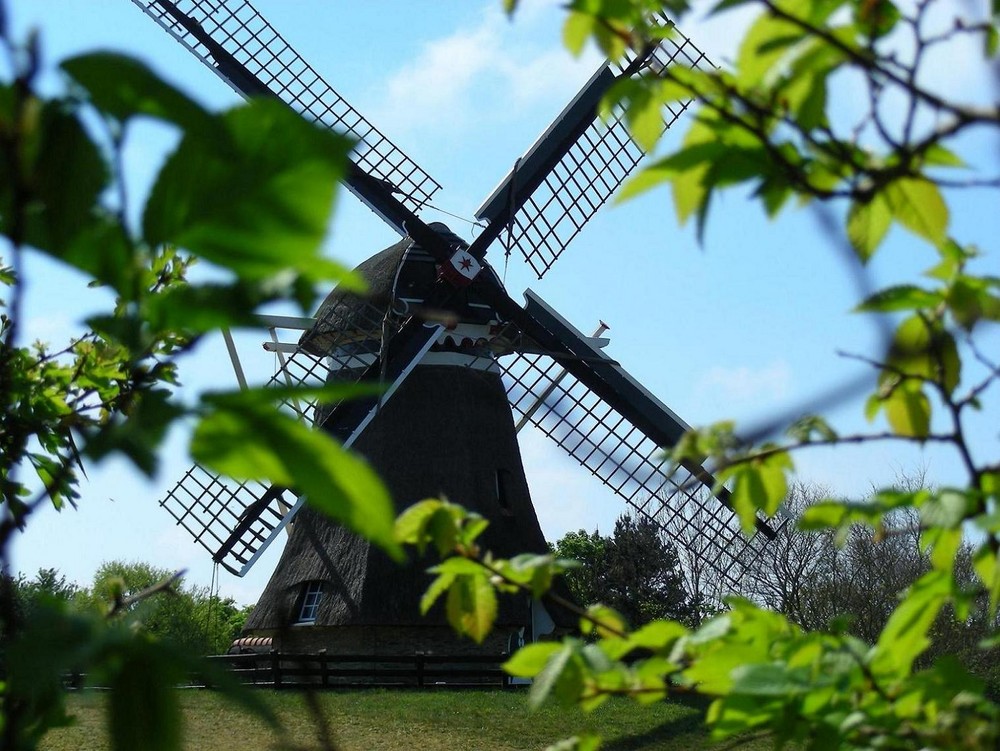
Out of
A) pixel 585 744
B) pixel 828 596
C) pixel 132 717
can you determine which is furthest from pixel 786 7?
pixel 828 596

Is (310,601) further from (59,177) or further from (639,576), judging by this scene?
(59,177)

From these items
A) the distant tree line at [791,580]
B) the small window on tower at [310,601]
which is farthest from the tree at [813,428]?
the distant tree line at [791,580]

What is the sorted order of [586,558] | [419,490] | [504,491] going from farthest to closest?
[586,558] → [504,491] → [419,490]

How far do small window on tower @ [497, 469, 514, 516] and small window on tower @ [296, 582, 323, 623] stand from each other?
344 centimetres

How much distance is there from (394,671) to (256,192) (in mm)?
17667

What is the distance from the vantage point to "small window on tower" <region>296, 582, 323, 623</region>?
1817cm

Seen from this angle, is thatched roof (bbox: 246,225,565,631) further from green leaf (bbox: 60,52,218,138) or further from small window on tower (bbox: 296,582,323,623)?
green leaf (bbox: 60,52,218,138)

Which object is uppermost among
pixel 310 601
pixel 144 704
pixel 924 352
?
pixel 310 601

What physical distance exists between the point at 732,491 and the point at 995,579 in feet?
1.50

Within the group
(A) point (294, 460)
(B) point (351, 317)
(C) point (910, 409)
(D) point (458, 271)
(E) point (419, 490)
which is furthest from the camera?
(E) point (419, 490)

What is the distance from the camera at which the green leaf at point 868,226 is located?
107 centimetres

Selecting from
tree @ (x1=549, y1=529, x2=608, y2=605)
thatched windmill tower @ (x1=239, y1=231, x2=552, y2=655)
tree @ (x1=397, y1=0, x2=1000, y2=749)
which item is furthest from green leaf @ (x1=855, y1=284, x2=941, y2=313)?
tree @ (x1=549, y1=529, x2=608, y2=605)

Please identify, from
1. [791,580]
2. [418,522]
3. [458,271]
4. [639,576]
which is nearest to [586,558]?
[639,576]

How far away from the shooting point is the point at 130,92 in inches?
17.5
